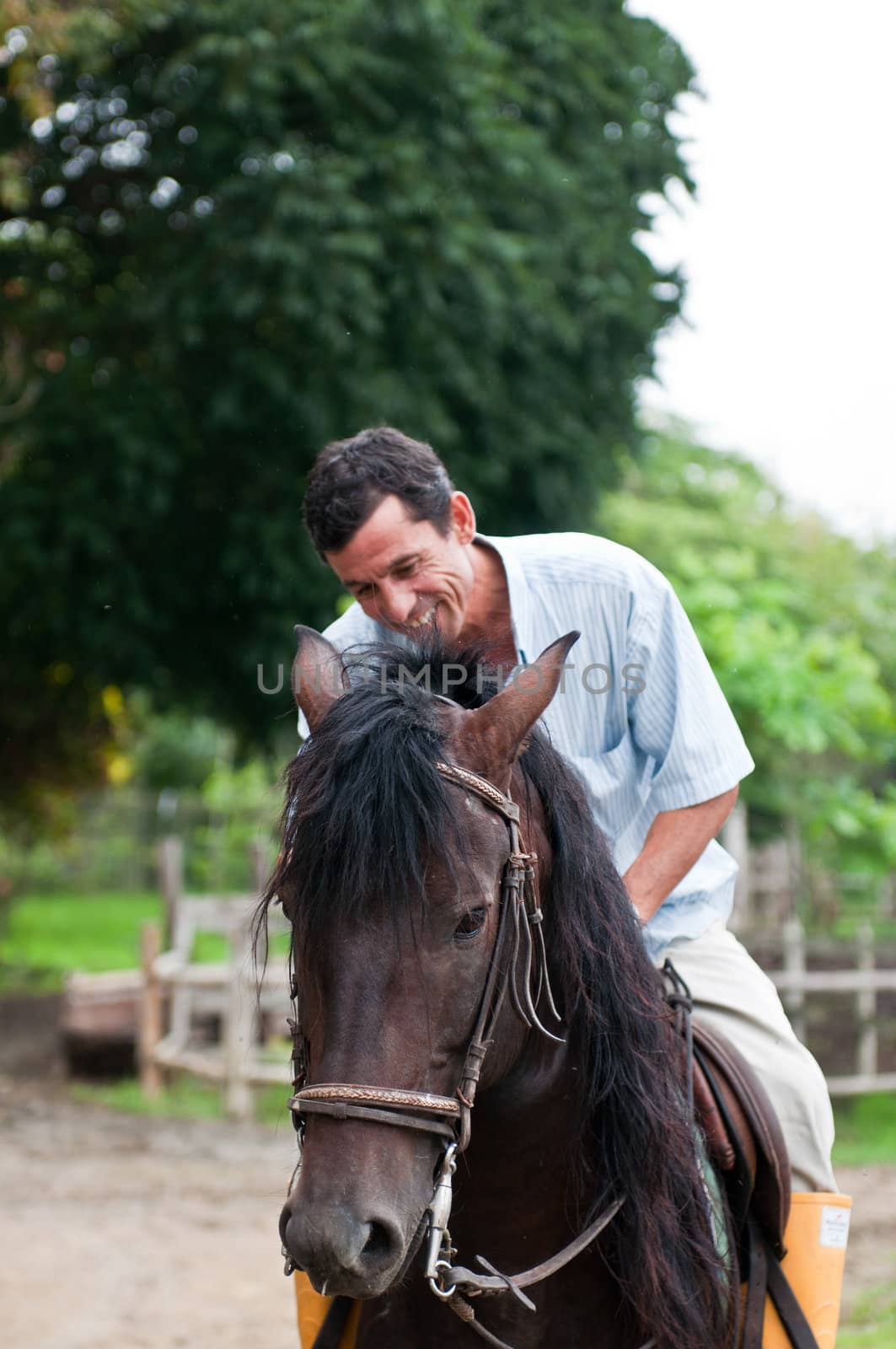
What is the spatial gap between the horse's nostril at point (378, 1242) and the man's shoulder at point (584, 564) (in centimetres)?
151

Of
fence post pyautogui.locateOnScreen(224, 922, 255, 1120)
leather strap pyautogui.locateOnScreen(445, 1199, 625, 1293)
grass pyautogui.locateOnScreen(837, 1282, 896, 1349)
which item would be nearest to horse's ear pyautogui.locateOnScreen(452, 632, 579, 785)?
leather strap pyautogui.locateOnScreen(445, 1199, 625, 1293)

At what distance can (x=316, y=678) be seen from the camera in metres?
2.25

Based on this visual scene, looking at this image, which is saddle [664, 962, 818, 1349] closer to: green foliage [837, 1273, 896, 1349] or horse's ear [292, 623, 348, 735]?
horse's ear [292, 623, 348, 735]

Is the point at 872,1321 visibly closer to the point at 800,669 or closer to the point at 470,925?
the point at 800,669

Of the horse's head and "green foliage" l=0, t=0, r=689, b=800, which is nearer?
the horse's head

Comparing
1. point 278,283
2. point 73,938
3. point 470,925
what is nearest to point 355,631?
point 470,925

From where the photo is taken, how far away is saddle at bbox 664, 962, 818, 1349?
2.52m

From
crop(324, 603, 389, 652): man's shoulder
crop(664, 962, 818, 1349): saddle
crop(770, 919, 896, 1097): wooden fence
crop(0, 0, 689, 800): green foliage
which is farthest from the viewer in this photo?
crop(770, 919, 896, 1097): wooden fence

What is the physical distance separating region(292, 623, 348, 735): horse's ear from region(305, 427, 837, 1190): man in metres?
0.37

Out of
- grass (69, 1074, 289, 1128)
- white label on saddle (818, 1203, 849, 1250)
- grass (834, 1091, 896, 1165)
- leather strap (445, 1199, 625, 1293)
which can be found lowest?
grass (69, 1074, 289, 1128)

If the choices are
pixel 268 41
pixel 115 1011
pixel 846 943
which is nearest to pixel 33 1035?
pixel 115 1011

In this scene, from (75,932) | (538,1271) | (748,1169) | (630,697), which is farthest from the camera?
(75,932)

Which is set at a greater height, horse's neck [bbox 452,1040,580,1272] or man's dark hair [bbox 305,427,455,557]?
man's dark hair [bbox 305,427,455,557]

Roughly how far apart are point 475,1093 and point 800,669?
319 inches
